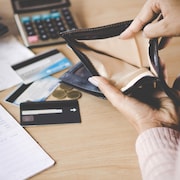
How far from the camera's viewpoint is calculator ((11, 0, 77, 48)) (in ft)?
3.07

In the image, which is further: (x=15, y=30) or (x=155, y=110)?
(x=15, y=30)

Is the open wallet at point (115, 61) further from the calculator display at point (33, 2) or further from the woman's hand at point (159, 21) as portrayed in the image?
the calculator display at point (33, 2)

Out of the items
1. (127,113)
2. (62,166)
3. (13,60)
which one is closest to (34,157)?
(62,166)

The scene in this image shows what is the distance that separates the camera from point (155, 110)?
73 cm

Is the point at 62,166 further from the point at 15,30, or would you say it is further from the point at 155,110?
the point at 15,30

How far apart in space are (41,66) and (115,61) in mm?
182

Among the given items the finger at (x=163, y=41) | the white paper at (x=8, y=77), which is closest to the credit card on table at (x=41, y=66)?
the white paper at (x=8, y=77)

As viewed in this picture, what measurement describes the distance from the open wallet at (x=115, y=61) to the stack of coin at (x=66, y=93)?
0.01 metres

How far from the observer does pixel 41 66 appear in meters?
0.86

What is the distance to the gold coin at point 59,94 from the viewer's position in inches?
30.8

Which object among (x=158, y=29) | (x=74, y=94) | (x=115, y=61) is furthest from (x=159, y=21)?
(x=74, y=94)

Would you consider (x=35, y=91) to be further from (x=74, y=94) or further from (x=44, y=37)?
(x=44, y=37)

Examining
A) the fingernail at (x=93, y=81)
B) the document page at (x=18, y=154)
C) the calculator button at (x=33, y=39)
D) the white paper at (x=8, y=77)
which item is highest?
the calculator button at (x=33, y=39)

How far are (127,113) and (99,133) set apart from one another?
0.07 metres
